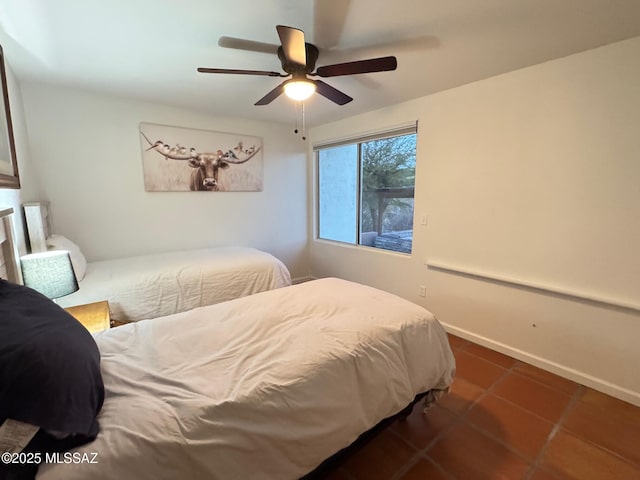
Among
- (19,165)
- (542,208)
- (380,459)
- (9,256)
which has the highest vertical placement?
(19,165)

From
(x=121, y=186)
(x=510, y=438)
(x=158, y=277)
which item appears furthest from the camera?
(x=121, y=186)

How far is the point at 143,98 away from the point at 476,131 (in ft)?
10.7

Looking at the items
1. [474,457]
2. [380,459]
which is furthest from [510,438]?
[380,459]

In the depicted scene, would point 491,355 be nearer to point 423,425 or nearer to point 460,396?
point 460,396

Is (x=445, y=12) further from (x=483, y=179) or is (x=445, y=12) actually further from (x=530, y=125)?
(x=483, y=179)

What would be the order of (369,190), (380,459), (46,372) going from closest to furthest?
(46,372)
(380,459)
(369,190)

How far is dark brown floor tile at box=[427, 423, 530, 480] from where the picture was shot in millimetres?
1484

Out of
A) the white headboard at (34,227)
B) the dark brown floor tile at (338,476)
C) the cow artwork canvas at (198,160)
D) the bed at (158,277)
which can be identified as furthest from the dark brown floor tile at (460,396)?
the cow artwork canvas at (198,160)

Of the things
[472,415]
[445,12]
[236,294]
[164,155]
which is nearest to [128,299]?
[236,294]

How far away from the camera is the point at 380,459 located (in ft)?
5.16

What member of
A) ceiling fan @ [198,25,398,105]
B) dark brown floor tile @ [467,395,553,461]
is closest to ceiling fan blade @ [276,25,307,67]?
ceiling fan @ [198,25,398,105]

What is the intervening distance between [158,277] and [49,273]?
1051 mm

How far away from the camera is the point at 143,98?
2996 millimetres

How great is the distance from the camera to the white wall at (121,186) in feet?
8.95
